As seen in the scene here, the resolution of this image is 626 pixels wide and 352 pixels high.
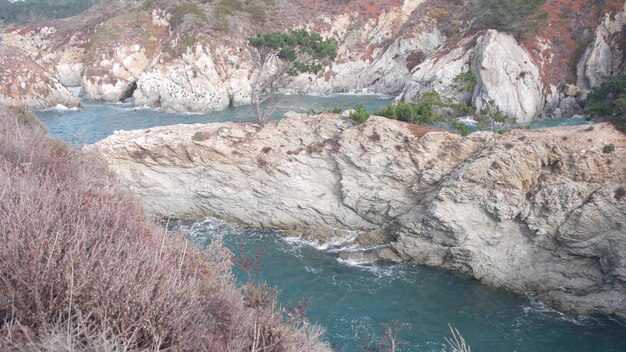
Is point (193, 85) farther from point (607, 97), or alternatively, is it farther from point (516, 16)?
point (607, 97)

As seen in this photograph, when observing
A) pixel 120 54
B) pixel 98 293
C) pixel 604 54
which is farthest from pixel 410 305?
pixel 120 54

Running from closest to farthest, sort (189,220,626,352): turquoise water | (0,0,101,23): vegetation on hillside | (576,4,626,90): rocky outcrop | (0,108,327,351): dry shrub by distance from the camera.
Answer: (0,108,327,351): dry shrub, (189,220,626,352): turquoise water, (576,4,626,90): rocky outcrop, (0,0,101,23): vegetation on hillside

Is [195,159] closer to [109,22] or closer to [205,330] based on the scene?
[205,330]

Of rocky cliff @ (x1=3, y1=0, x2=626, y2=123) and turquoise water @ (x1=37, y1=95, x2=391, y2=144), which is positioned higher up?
rocky cliff @ (x1=3, y1=0, x2=626, y2=123)

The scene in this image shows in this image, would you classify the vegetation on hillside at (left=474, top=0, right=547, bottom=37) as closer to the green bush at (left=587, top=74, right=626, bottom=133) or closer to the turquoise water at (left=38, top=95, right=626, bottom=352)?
the green bush at (left=587, top=74, right=626, bottom=133)

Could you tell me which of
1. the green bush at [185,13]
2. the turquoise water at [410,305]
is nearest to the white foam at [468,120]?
the turquoise water at [410,305]

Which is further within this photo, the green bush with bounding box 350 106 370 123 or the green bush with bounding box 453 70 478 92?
the green bush with bounding box 453 70 478 92

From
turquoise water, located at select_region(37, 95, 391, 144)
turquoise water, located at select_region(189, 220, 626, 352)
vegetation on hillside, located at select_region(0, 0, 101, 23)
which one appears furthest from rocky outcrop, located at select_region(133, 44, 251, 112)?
vegetation on hillside, located at select_region(0, 0, 101, 23)

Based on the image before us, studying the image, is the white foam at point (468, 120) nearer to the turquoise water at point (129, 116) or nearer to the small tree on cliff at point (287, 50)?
the turquoise water at point (129, 116)
